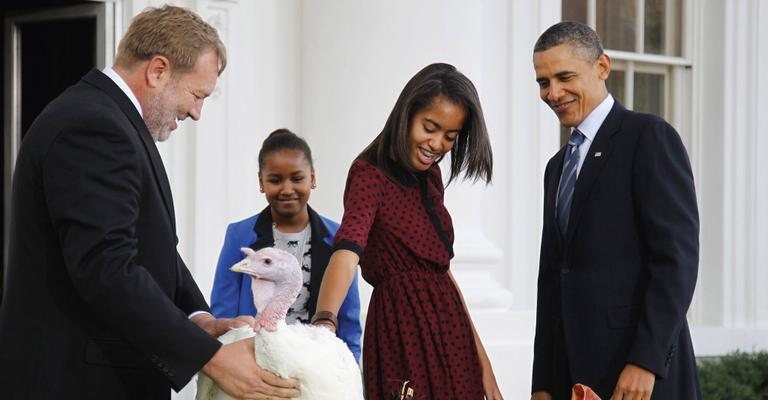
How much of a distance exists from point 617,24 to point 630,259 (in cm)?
528

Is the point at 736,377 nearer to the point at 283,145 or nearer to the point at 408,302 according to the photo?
the point at 283,145

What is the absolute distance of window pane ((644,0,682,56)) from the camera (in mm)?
9336

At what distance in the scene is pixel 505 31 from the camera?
804 cm

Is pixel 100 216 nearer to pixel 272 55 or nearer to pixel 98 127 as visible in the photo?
pixel 98 127

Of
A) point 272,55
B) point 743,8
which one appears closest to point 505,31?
point 272,55

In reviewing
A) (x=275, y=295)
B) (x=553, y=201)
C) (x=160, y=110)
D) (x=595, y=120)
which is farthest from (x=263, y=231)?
(x=275, y=295)

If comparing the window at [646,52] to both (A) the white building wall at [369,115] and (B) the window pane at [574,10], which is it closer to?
(B) the window pane at [574,10]

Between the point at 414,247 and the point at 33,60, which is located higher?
the point at 33,60

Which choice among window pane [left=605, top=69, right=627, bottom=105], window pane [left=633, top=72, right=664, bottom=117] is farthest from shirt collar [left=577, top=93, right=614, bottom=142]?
window pane [left=633, top=72, right=664, bottom=117]

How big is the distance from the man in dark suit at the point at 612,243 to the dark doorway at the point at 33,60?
142 inches

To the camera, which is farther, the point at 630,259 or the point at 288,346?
the point at 630,259

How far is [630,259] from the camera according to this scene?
13.4 ft

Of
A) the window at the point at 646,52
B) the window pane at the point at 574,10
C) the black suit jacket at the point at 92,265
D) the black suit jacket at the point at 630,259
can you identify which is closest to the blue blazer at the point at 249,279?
the black suit jacket at the point at 630,259

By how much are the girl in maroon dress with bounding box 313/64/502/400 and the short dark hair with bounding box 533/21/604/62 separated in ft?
1.00
